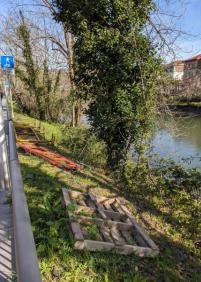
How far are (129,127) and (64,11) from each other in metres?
3.88

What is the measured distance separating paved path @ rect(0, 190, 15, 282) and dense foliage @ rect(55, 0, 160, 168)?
14.6ft

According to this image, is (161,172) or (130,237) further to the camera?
(161,172)

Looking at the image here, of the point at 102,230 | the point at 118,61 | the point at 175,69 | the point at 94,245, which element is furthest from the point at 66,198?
the point at 175,69

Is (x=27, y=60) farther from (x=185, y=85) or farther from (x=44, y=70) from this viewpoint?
(x=185, y=85)

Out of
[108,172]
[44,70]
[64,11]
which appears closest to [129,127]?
→ [108,172]

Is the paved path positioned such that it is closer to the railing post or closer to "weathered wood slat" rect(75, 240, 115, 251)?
"weathered wood slat" rect(75, 240, 115, 251)

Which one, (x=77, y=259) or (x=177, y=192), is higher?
(x=77, y=259)

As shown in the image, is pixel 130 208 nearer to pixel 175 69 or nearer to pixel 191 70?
pixel 175 69

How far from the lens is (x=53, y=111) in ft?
57.1

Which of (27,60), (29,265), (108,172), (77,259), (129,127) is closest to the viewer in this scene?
(29,265)

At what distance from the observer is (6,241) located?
2385 mm

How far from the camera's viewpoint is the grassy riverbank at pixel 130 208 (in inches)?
103

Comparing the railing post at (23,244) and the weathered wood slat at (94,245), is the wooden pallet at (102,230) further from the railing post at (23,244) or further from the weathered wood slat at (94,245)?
the railing post at (23,244)

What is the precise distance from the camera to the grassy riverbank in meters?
2.62
